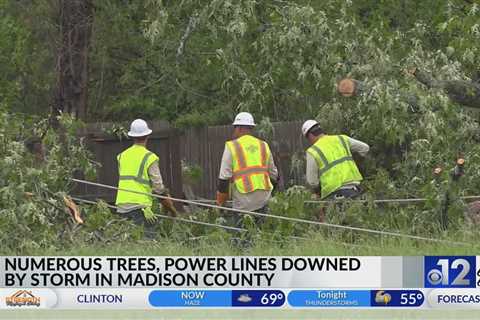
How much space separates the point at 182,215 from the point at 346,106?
261 centimetres

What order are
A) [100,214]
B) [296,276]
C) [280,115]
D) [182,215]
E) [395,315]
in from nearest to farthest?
[395,315], [296,276], [100,214], [182,215], [280,115]

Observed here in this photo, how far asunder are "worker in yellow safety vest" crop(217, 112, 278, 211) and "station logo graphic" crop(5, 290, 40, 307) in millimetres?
3307

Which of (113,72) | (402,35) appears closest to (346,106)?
(402,35)

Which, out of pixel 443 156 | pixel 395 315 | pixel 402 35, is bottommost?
pixel 395 315

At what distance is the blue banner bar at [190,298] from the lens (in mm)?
9039

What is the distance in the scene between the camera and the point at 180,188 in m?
16.9

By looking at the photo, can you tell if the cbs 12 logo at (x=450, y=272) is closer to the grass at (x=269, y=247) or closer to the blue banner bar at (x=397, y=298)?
the blue banner bar at (x=397, y=298)

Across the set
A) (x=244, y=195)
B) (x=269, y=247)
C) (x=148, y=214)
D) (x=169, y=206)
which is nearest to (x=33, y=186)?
(x=148, y=214)

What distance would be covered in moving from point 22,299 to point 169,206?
3.29m

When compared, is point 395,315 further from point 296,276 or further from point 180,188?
point 180,188

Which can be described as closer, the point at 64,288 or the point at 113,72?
the point at 64,288

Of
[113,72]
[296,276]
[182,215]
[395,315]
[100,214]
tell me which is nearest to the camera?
[395,315]

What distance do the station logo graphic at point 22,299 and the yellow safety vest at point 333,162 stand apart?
3.91 m

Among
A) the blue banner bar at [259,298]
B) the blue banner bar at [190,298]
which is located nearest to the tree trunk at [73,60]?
the blue banner bar at [190,298]
